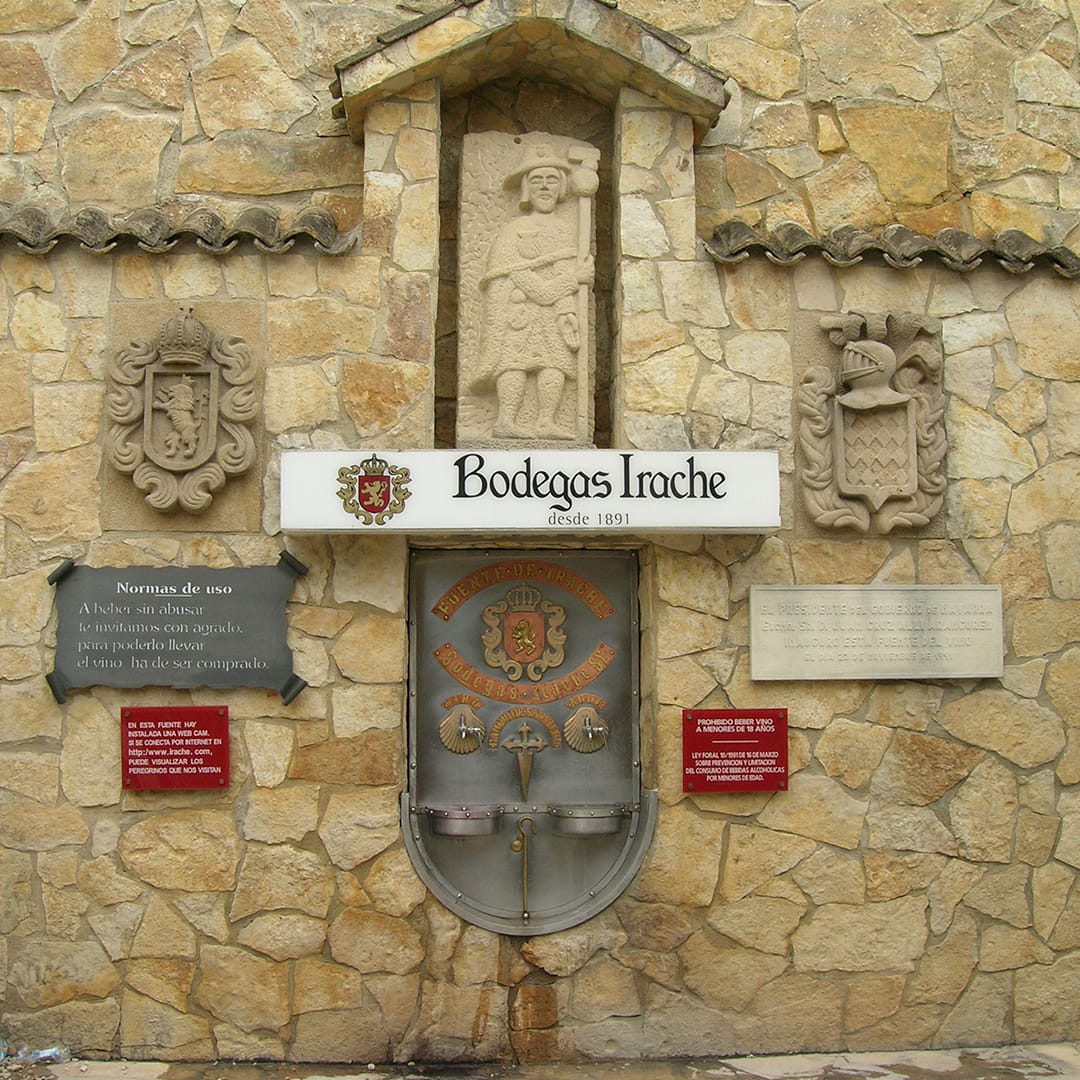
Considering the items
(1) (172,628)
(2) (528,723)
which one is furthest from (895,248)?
(1) (172,628)

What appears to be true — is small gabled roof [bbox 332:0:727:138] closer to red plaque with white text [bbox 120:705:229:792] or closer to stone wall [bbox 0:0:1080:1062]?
stone wall [bbox 0:0:1080:1062]

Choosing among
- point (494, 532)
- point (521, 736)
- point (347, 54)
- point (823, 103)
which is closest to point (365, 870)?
point (521, 736)

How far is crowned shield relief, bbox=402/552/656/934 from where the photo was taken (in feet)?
19.9

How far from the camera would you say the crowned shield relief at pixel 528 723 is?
238 inches

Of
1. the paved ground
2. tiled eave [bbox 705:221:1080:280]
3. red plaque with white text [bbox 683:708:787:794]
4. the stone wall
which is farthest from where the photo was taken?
tiled eave [bbox 705:221:1080:280]

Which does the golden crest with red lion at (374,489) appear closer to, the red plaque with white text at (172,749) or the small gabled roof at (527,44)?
the red plaque with white text at (172,749)

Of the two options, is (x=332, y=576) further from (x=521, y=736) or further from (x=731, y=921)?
(x=731, y=921)

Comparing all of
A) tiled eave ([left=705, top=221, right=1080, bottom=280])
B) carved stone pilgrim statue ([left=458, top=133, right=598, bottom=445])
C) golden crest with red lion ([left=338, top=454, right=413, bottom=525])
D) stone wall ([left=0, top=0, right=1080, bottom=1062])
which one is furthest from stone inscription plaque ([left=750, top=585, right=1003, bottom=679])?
golden crest with red lion ([left=338, top=454, right=413, bottom=525])

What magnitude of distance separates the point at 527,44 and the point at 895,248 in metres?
2.03

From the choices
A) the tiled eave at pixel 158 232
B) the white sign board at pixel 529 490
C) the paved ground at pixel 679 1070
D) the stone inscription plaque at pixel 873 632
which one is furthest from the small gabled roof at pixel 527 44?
the paved ground at pixel 679 1070

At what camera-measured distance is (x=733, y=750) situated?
234 inches

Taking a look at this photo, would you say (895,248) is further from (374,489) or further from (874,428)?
(374,489)

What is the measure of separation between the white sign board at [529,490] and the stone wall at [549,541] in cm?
30

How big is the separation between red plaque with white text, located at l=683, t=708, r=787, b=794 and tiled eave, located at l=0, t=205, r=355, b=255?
9.09ft
